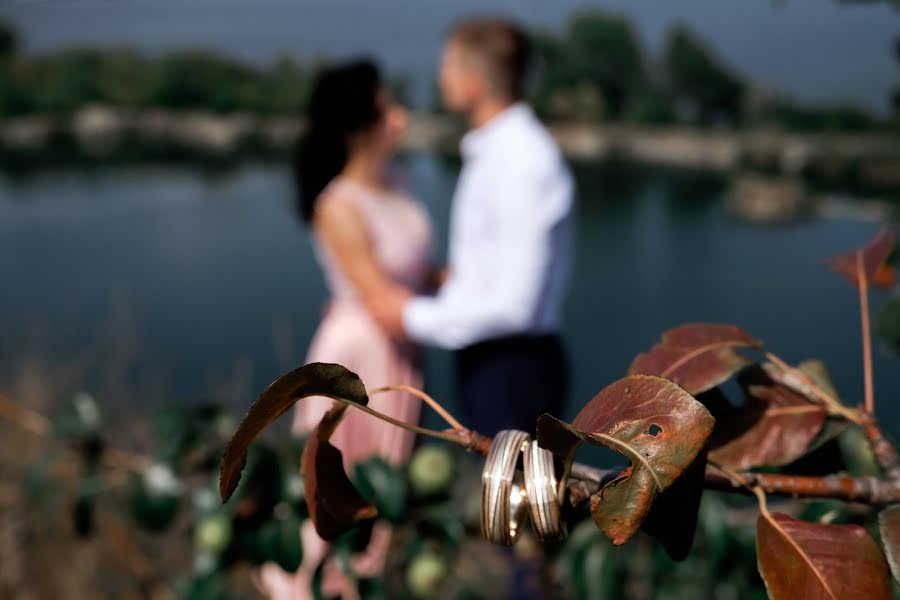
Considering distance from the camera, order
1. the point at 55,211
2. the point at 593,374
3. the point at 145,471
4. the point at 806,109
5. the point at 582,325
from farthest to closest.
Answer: the point at 55,211
the point at 806,109
the point at 582,325
the point at 593,374
the point at 145,471

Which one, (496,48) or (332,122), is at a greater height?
(496,48)

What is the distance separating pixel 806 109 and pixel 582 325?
2.06m

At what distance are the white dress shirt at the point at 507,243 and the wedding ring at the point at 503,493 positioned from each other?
81 centimetres

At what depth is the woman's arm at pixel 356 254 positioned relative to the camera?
3.64 ft

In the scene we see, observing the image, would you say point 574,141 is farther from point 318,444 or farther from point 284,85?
point 318,444

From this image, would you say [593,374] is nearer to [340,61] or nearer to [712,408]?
[340,61]

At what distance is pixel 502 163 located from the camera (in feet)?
3.43

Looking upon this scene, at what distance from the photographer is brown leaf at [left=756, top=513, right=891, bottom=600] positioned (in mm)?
196

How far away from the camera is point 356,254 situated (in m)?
1.13

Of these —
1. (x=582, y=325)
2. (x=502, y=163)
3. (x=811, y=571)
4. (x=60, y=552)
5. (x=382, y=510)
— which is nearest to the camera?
(x=811, y=571)

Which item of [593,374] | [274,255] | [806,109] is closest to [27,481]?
[593,374]

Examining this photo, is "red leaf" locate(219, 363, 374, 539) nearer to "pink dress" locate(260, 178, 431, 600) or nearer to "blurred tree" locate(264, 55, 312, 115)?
"pink dress" locate(260, 178, 431, 600)

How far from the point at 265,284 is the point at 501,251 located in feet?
15.2

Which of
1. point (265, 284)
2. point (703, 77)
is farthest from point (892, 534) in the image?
point (703, 77)
